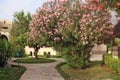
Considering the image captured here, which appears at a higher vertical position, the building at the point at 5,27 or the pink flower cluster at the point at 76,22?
the building at the point at 5,27

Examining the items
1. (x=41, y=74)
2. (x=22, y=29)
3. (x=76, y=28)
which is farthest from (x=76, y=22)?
(x=22, y=29)

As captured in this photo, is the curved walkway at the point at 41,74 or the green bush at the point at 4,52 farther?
the green bush at the point at 4,52

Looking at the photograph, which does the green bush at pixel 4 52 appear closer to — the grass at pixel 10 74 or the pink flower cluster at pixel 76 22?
the grass at pixel 10 74

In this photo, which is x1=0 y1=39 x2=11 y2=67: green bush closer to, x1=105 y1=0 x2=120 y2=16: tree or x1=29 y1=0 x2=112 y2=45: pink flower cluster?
x1=29 y1=0 x2=112 y2=45: pink flower cluster

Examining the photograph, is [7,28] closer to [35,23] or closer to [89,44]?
[35,23]

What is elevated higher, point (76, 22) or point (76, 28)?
point (76, 22)

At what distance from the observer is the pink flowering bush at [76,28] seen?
2603cm

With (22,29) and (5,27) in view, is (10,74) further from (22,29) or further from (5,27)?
(5,27)

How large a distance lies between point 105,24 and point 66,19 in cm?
Answer: 279

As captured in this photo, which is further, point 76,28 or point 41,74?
point 76,28

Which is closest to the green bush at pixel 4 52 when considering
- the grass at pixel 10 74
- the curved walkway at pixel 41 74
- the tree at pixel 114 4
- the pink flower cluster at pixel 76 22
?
the curved walkway at pixel 41 74

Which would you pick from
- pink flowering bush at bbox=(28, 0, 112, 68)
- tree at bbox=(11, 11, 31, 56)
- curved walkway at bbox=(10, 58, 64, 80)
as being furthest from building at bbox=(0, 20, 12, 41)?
curved walkway at bbox=(10, 58, 64, 80)

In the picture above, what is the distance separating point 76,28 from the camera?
26.2 m

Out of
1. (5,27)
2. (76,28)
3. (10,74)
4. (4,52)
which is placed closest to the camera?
(10,74)
